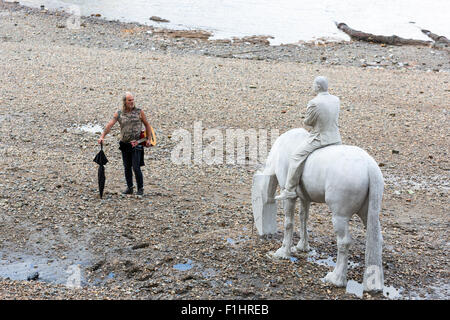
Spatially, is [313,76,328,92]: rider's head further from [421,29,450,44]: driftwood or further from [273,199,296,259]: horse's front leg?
[421,29,450,44]: driftwood

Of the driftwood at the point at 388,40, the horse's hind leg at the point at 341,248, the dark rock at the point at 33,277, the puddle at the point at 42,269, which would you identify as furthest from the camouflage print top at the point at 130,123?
the driftwood at the point at 388,40

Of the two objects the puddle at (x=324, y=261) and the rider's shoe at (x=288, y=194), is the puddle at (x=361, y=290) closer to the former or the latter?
the puddle at (x=324, y=261)

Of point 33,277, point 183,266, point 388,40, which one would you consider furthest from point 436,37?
point 33,277

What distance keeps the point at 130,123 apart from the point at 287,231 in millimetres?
3400

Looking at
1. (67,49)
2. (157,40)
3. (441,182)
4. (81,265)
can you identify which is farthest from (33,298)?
(157,40)

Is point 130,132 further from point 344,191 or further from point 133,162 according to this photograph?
point 344,191

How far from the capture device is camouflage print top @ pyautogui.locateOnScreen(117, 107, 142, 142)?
30.0ft

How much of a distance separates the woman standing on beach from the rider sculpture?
326cm

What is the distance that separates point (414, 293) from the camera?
269 inches

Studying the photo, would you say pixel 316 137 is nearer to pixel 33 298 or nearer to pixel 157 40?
pixel 33 298

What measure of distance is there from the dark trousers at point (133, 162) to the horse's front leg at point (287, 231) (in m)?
3.10

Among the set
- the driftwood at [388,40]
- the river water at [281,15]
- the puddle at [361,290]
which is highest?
the river water at [281,15]

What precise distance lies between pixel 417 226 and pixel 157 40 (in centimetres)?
1654

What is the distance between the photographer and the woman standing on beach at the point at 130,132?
9133 millimetres
